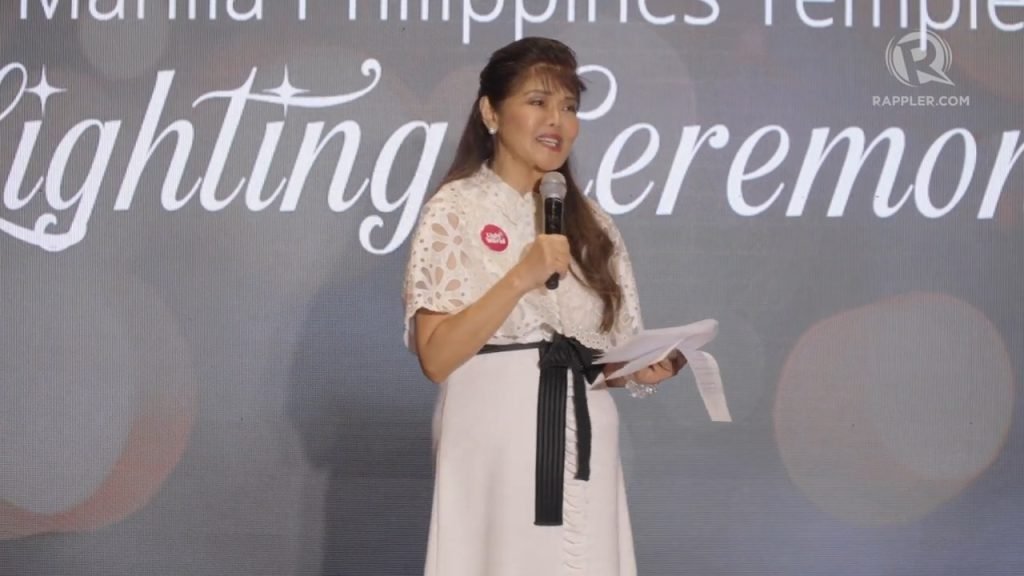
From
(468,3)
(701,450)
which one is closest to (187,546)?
(701,450)

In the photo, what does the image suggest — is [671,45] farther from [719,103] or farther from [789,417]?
[789,417]

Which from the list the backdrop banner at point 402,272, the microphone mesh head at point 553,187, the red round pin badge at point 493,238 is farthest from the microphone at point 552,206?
the backdrop banner at point 402,272

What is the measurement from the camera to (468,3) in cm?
361

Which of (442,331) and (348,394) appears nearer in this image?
(442,331)

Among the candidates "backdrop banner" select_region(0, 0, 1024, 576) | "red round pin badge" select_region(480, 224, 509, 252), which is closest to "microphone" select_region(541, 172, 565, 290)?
"red round pin badge" select_region(480, 224, 509, 252)

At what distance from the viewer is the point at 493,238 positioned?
2139mm

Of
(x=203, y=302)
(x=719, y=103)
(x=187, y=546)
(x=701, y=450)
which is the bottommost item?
(x=187, y=546)

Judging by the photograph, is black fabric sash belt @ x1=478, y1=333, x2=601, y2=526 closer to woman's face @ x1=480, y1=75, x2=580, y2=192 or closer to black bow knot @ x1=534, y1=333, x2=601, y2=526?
black bow knot @ x1=534, y1=333, x2=601, y2=526

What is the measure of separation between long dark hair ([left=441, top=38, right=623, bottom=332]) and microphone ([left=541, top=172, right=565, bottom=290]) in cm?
16

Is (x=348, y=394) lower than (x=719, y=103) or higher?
lower

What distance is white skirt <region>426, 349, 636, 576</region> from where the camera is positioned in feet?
6.76

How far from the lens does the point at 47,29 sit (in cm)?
360

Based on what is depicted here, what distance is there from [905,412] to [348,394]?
162 centimetres

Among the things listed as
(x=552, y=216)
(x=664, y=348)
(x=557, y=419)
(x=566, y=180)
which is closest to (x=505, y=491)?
(x=557, y=419)
